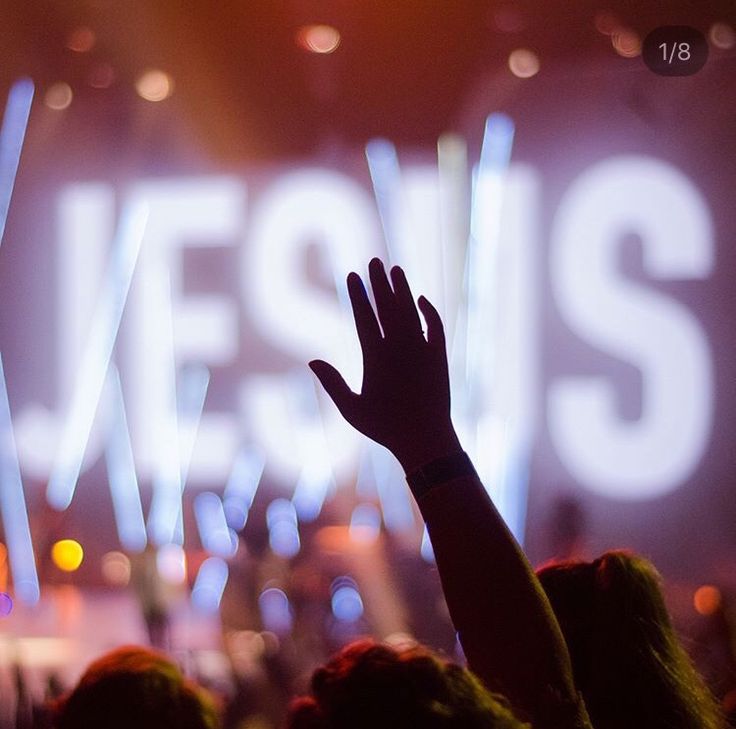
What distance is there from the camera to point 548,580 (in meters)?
1.19

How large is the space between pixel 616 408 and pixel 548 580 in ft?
13.9

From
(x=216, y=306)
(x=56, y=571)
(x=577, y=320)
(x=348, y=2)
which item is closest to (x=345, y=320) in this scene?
(x=216, y=306)

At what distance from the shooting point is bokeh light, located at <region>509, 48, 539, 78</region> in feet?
17.8

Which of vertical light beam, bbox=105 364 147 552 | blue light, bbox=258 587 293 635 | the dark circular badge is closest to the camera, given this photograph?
the dark circular badge

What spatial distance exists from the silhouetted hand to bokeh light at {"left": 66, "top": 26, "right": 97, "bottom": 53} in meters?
4.96

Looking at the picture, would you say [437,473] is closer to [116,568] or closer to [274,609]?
[274,609]

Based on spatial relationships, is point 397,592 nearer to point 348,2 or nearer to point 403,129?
point 403,129

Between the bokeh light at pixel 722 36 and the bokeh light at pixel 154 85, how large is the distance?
270 cm

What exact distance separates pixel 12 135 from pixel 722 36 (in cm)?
360

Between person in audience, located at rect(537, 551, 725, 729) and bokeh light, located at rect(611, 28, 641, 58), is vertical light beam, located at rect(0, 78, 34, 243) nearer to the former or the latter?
bokeh light, located at rect(611, 28, 641, 58)

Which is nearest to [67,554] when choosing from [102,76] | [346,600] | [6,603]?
[6,603]

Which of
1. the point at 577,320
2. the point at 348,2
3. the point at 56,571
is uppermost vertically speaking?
the point at 348,2

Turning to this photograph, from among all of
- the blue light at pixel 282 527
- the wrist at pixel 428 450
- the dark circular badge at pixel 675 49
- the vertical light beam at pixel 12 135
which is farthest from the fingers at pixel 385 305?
the vertical light beam at pixel 12 135

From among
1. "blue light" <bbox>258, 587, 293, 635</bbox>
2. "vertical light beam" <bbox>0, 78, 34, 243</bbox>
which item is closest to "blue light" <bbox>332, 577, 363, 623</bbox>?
"blue light" <bbox>258, 587, 293, 635</bbox>
